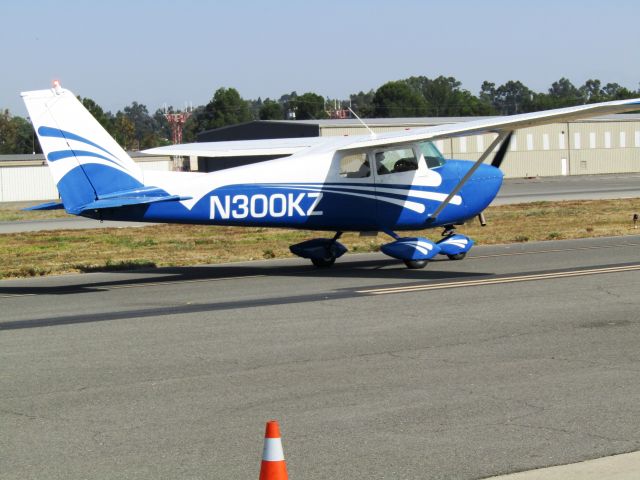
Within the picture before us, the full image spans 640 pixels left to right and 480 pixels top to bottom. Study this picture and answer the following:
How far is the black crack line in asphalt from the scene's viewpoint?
39.4 ft

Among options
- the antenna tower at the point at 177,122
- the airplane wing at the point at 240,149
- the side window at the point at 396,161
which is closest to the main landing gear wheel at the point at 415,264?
the side window at the point at 396,161

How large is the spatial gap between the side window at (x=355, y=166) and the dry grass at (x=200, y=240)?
12.4ft

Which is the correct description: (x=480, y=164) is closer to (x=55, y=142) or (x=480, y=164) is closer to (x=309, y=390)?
(x=55, y=142)

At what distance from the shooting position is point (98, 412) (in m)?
7.35

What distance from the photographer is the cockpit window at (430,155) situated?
57.7 ft

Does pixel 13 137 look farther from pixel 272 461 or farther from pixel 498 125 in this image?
pixel 272 461

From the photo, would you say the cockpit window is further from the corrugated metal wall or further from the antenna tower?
the antenna tower

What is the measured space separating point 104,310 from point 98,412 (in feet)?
18.6

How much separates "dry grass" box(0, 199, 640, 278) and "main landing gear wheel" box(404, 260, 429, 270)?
4.15 meters

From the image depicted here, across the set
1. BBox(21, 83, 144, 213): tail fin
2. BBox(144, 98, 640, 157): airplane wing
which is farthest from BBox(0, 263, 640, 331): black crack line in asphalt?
BBox(21, 83, 144, 213): tail fin

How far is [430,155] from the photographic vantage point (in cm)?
1766

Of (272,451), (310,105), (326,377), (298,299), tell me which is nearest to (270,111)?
(310,105)

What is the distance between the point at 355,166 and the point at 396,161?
80 centimetres

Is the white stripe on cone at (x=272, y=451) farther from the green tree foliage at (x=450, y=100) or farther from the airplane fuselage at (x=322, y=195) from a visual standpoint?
the green tree foliage at (x=450, y=100)
